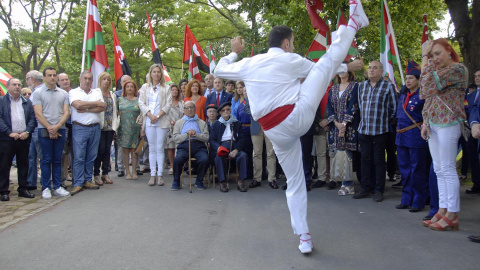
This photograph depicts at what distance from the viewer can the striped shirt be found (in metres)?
6.17

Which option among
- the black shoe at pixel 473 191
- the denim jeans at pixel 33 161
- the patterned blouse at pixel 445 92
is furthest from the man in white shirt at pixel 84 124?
the black shoe at pixel 473 191

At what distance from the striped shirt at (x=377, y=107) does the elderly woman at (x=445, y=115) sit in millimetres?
1386

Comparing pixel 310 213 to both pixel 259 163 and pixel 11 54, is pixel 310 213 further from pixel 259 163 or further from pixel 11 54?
pixel 11 54

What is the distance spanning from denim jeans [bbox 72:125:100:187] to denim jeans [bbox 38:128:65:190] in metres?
0.28

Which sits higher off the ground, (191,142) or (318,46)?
(318,46)

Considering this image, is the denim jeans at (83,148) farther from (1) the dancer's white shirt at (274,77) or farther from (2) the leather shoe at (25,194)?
(1) the dancer's white shirt at (274,77)

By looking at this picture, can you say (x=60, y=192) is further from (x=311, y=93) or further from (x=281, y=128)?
(x=311, y=93)

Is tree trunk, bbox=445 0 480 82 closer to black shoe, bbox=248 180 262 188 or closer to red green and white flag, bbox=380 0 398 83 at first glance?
red green and white flag, bbox=380 0 398 83

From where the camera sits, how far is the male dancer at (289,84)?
368 centimetres

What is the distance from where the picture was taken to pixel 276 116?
147 inches

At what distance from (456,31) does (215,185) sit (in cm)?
676

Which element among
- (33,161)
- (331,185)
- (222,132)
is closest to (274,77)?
(331,185)

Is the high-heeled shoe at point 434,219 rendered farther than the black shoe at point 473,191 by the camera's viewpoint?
No

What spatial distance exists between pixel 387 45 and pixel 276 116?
6.03 metres
